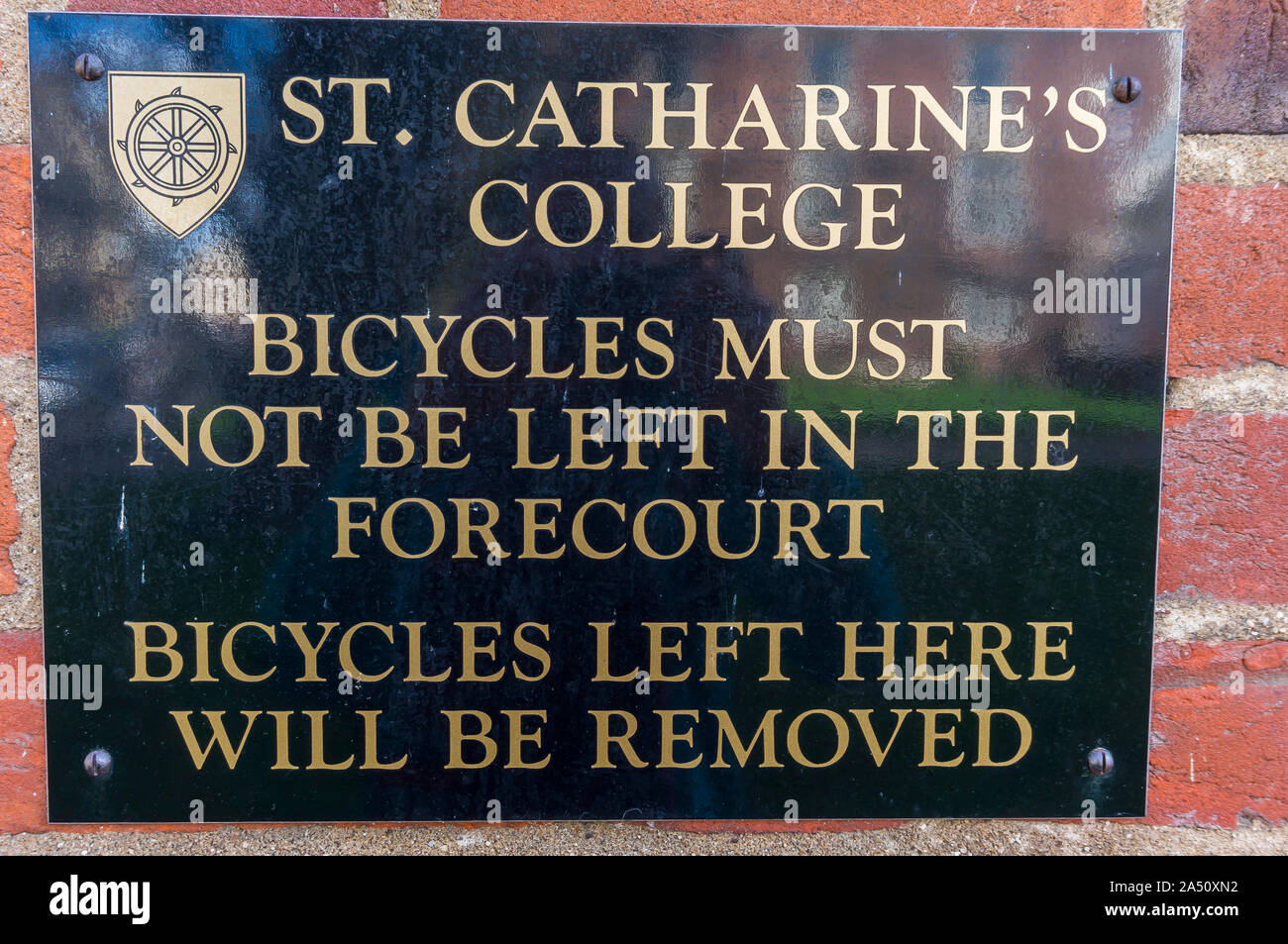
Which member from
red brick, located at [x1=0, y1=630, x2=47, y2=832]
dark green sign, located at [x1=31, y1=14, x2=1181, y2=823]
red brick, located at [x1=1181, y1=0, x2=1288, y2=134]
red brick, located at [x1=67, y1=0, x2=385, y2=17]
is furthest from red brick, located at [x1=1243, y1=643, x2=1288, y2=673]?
red brick, located at [x1=0, y1=630, x2=47, y2=832]

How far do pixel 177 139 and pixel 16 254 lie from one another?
0.25m

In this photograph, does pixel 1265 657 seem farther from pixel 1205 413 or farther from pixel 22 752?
pixel 22 752

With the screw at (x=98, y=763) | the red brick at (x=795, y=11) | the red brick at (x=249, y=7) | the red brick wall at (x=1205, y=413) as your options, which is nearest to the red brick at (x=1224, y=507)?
the red brick wall at (x=1205, y=413)

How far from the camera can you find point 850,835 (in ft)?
3.65

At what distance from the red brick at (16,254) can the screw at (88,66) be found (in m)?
0.12

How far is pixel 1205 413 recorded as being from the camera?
1.08 meters

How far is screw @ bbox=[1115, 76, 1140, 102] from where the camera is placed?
104 centimetres

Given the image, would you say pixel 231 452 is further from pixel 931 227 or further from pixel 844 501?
pixel 931 227

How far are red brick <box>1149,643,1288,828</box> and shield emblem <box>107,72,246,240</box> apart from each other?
1306 millimetres

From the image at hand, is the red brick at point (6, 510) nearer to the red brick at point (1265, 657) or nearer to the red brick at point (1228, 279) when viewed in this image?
the red brick at point (1228, 279)

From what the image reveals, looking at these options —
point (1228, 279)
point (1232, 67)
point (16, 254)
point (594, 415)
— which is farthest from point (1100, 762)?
point (16, 254)

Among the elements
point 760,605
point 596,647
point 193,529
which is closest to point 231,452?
point 193,529

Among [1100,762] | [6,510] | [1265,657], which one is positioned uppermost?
[6,510]

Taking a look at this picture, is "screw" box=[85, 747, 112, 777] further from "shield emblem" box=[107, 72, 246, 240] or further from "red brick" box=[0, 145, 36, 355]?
"shield emblem" box=[107, 72, 246, 240]
